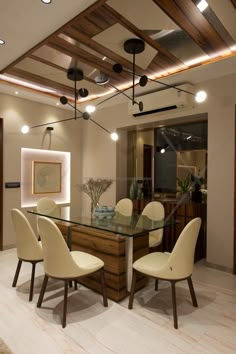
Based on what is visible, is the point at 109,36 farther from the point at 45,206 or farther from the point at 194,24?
the point at 45,206

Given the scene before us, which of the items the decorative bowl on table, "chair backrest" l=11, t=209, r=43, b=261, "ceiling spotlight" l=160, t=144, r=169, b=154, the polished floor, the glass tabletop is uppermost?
"ceiling spotlight" l=160, t=144, r=169, b=154

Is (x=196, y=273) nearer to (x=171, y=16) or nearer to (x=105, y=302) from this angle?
(x=105, y=302)

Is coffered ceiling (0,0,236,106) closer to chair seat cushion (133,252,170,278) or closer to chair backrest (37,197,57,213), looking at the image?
chair backrest (37,197,57,213)

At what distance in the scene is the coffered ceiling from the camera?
2148 mm

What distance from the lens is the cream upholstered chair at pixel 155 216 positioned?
10.5 ft

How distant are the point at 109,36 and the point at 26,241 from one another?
240 centimetres

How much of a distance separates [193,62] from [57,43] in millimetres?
1806

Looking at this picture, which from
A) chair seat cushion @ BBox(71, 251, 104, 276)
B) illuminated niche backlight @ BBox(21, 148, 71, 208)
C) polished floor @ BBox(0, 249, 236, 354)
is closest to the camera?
polished floor @ BBox(0, 249, 236, 354)

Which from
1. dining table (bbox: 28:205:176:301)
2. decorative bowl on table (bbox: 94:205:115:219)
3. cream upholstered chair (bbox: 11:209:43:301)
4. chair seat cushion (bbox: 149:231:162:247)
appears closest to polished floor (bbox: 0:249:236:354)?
dining table (bbox: 28:205:176:301)

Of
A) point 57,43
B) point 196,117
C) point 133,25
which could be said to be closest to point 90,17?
point 133,25

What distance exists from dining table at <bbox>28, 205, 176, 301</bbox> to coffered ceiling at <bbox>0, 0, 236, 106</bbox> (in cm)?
207

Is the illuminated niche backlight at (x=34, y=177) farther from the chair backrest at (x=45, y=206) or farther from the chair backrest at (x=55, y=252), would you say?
the chair backrest at (x=55, y=252)

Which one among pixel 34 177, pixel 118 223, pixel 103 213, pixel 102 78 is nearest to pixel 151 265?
pixel 118 223

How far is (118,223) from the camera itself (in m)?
2.86
